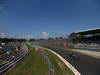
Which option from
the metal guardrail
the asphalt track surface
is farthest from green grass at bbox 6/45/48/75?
the asphalt track surface

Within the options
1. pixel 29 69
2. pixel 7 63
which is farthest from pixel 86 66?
pixel 7 63

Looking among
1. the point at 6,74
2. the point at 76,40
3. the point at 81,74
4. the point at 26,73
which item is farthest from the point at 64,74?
the point at 76,40

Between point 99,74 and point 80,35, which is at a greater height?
point 80,35

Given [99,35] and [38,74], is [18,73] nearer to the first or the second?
[38,74]

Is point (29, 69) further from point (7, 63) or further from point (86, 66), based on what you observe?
point (86, 66)

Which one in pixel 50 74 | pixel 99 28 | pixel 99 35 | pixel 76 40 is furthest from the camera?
pixel 76 40

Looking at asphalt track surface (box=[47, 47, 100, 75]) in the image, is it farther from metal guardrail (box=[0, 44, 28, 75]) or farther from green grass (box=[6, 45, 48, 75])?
metal guardrail (box=[0, 44, 28, 75])

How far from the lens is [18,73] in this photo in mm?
11453

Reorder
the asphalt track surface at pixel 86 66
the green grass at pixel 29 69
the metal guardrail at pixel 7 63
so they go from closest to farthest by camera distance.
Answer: the metal guardrail at pixel 7 63, the green grass at pixel 29 69, the asphalt track surface at pixel 86 66

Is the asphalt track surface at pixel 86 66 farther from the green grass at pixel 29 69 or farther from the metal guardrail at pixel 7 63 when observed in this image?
the metal guardrail at pixel 7 63

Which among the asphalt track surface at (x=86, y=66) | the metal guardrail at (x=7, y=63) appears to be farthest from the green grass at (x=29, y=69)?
→ the asphalt track surface at (x=86, y=66)

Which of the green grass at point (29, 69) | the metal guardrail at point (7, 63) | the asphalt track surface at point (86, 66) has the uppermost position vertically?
the metal guardrail at point (7, 63)

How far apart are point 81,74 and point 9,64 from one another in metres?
6.83

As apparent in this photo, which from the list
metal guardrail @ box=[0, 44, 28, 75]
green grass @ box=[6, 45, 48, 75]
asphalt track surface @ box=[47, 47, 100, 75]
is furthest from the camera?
asphalt track surface @ box=[47, 47, 100, 75]
